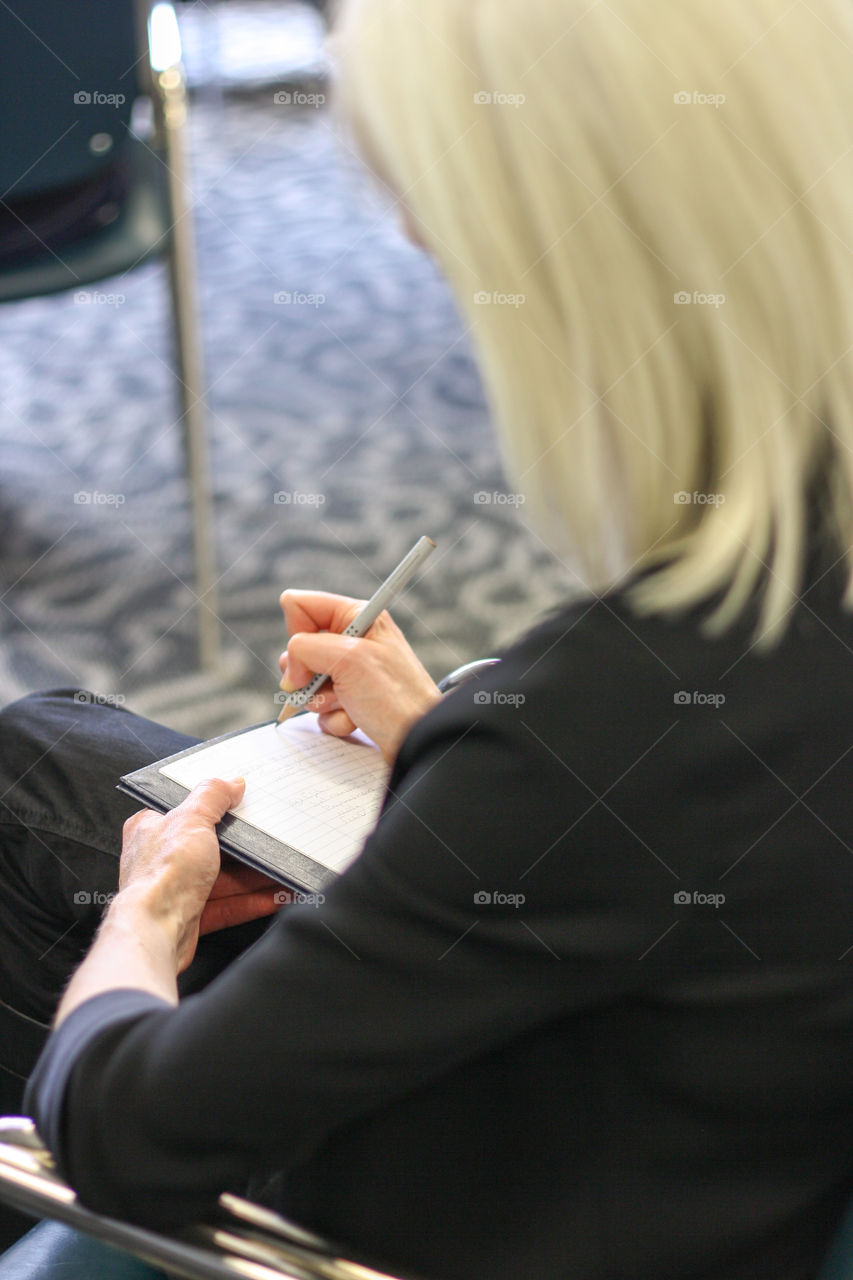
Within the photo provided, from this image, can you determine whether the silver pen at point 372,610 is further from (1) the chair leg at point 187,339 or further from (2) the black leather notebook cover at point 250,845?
(1) the chair leg at point 187,339

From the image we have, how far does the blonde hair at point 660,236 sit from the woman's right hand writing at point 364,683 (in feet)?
1.23

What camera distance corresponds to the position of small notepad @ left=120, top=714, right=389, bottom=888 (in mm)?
785

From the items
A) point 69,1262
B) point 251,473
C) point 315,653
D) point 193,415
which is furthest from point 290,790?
point 251,473

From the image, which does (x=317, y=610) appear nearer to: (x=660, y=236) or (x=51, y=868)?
(x=51, y=868)

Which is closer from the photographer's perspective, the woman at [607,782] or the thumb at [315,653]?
the woman at [607,782]

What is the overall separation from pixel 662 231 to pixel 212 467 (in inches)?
74.1

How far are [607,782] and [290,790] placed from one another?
39 centimetres

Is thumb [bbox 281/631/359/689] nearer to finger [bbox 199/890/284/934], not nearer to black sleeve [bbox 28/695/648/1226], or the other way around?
finger [bbox 199/890/284/934]

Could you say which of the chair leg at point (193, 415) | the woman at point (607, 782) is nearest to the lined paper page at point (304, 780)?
the woman at point (607, 782)

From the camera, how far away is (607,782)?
19.9 inches

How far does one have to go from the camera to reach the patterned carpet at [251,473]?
1866 mm

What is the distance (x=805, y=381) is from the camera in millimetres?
558

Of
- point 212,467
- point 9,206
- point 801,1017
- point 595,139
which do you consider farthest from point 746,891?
point 212,467

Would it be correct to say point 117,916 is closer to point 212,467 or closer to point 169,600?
point 169,600
